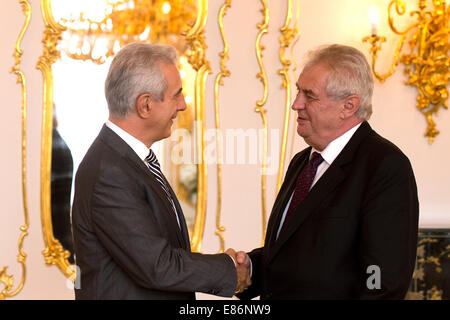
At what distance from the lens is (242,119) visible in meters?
3.93

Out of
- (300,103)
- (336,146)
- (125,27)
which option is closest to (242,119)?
(125,27)

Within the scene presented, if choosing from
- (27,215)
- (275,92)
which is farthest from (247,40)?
(27,215)

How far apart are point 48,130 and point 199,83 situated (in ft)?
3.18

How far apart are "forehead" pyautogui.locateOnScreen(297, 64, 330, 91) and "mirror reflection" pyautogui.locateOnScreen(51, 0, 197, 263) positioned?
62.3 inches

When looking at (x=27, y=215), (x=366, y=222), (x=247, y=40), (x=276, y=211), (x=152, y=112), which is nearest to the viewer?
(x=366, y=222)

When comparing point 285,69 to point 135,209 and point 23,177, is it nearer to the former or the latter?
point 23,177

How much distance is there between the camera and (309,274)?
2.14m

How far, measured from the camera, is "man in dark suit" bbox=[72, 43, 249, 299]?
200 centimetres

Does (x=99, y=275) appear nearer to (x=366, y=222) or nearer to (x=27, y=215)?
(x=366, y=222)

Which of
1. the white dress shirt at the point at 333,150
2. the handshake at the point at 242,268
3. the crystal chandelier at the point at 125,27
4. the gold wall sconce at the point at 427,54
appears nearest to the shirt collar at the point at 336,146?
the white dress shirt at the point at 333,150

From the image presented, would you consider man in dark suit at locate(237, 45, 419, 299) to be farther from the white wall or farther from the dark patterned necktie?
the white wall

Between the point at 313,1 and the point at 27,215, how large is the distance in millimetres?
2285

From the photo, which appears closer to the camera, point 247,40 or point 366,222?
point 366,222

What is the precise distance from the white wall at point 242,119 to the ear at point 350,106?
1.69m
